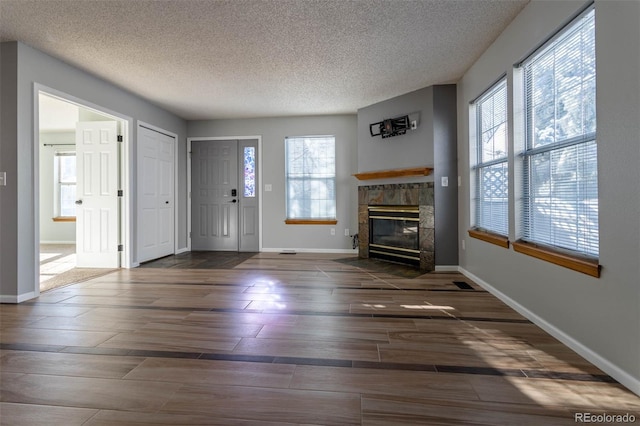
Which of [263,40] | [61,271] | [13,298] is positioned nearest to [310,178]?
[263,40]

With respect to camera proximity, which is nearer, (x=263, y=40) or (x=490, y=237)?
(x=263, y=40)

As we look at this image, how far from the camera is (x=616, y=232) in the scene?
5.44ft

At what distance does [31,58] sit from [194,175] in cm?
312

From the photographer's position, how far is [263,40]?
→ 306cm

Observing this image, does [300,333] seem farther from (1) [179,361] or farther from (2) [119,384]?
(2) [119,384]

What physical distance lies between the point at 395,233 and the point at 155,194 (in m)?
3.59

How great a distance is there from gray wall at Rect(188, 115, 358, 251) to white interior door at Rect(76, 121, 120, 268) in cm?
177

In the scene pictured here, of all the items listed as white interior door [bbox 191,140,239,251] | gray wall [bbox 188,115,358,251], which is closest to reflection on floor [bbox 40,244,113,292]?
white interior door [bbox 191,140,239,251]

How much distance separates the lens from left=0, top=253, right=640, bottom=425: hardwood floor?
140cm

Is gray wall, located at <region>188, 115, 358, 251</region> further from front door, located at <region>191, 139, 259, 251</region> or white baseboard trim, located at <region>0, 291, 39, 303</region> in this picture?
Result: white baseboard trim, located at <region>0, 291, 39, 303</region>

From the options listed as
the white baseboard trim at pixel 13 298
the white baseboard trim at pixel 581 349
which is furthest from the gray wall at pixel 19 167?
the white baseboard trim at pixel 581 349

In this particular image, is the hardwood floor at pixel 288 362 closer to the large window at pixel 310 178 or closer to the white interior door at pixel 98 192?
the white interior door at pixel 98 192

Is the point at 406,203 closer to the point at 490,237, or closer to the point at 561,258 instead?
the point at 490,237

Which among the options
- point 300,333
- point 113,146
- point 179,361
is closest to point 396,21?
point 300,333
